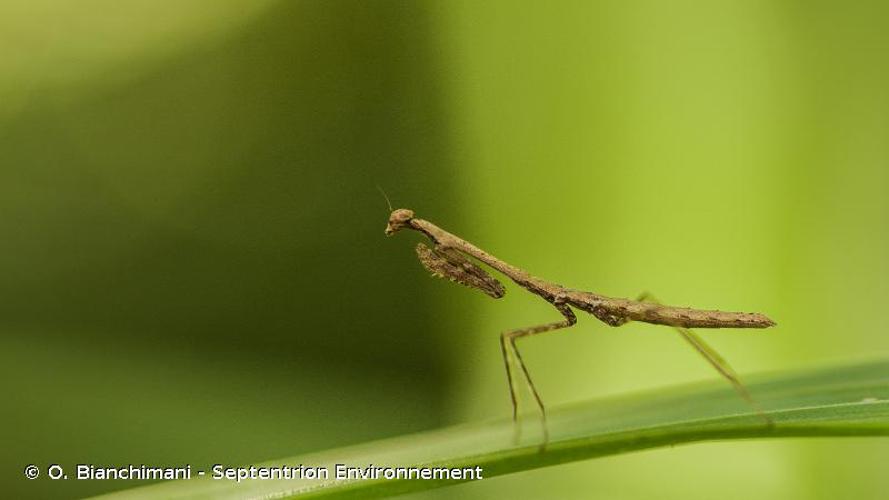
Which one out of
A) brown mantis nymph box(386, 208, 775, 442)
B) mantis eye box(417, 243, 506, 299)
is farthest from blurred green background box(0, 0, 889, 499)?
mantis eye box(417, 243, 506, 299)

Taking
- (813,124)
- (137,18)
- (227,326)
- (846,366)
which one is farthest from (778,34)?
(137,18)

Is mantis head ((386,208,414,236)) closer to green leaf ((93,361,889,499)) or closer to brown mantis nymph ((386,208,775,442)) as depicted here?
brown mantis nymph ((386,208,775,442))

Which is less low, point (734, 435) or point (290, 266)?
point (290, 266)

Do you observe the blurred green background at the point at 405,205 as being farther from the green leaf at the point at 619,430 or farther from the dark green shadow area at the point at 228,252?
the green leaf at the point at 619,430

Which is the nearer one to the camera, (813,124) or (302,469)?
(302,469)

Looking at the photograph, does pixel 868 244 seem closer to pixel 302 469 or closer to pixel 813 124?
pixel 813 124

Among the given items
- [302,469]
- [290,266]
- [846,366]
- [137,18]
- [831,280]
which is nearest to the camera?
[302,469]

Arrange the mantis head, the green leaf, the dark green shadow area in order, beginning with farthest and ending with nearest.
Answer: the dark green shadow area < the mantis head < the green leaf

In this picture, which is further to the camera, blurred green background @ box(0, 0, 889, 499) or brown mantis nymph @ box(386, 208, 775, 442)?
blurred green background @ box(0, 0, 889, 499)
